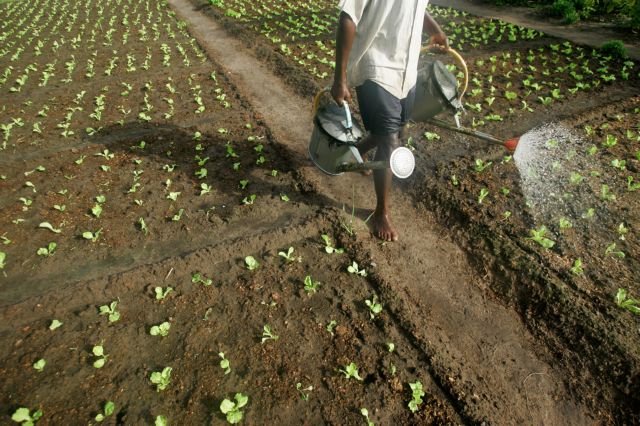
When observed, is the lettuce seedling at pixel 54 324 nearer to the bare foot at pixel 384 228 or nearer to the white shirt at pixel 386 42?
the bare foot at pixel 384 228

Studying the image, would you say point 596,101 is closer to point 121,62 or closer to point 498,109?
point 498,109

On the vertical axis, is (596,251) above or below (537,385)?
above

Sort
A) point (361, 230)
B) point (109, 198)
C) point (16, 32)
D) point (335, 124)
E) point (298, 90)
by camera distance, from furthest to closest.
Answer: point (16, 32)
point (298, 90)
point (109, 198)
point (361, 230)
point (335, 124)

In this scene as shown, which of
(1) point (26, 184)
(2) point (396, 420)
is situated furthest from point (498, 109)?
(1) point (26, 184)

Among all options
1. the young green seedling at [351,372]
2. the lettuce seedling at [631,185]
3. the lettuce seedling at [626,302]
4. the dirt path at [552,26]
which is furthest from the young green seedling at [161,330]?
the dirt path at [552,26]

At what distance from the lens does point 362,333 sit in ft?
8.48

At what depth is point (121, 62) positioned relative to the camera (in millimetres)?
7297

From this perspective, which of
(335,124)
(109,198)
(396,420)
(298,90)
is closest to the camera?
(396,420)

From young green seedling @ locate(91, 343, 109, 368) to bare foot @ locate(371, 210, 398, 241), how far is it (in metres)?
2.31

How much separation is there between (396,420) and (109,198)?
3.46 meters

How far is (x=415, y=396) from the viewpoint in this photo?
7.29ft

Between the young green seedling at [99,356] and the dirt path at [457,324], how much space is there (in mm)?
1994

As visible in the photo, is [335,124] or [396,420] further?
[335,124]

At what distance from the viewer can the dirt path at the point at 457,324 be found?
225cm
